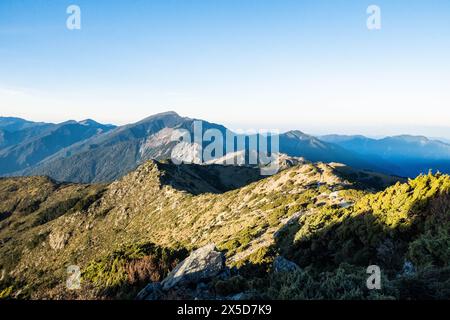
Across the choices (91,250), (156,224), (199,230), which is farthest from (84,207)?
(199,230)

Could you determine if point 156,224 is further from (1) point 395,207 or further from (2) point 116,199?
(1) point 395,207

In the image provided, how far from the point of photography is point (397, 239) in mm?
19797

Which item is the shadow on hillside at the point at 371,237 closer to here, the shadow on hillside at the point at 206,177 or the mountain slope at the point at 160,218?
the mountain slope at the point at 160,218

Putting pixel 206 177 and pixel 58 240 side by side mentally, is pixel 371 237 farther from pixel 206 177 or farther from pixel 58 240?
pixel 206 177

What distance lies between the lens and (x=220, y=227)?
176 feet

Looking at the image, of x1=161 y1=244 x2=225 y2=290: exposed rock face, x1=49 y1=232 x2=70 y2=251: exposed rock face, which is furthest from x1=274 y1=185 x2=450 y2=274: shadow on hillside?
x1=49 y1=232 x2=70 y2=251: exposed rock face

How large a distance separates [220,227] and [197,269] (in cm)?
3686

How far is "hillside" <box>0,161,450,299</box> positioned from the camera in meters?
19.5

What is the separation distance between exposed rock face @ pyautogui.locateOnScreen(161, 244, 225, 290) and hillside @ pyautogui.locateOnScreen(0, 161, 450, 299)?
2.71 metres

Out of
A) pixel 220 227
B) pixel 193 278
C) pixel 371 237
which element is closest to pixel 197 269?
pixel 193 278

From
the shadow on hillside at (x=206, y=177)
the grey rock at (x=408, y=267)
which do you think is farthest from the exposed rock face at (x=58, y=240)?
the grey rock at (x=408, y=267)
